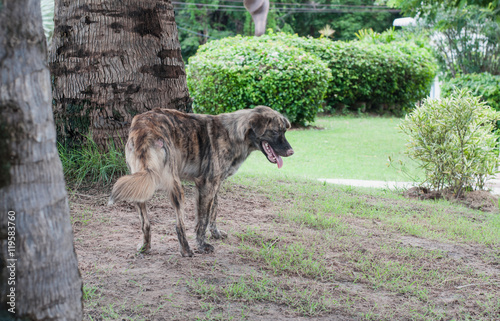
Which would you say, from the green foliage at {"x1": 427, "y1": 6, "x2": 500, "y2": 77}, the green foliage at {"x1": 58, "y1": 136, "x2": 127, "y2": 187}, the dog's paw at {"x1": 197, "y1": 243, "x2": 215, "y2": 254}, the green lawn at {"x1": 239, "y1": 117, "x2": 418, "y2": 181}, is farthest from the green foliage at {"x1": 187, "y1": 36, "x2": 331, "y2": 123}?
the dog's paw at {"x1": 197, "y1": 243, "x2": 215, "y2": 254}

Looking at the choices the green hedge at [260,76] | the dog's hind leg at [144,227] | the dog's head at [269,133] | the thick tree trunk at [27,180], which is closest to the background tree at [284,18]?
the green hedge at [260,76]

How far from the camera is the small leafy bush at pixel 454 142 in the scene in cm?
773

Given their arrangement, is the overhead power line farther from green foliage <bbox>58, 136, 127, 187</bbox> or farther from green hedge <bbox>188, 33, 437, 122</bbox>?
green foliage <bbox>58, 136, 127, 187</bbox>

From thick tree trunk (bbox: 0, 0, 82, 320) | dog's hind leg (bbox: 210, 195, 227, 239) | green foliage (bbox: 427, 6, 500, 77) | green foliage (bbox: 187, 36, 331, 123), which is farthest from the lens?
green foliage (bbox: 427, 6, 500, 77)

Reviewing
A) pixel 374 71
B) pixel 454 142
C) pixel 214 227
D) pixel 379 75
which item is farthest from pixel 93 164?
pixel 379 75

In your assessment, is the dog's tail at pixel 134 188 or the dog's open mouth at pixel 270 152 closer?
the dog's tail at pixel 134 188

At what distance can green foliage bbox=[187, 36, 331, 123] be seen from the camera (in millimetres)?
14297

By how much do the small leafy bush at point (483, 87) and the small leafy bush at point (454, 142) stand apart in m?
6.79

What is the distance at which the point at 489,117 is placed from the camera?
8.09 metres

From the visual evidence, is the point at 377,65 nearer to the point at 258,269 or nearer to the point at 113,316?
the point at 258,269

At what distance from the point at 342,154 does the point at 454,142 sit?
4.49 metres

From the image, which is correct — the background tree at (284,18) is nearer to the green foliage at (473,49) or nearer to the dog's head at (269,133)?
the green foliage at (473,49)

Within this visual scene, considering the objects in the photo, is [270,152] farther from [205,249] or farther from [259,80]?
[259,80]

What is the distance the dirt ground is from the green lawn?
3226 mm
